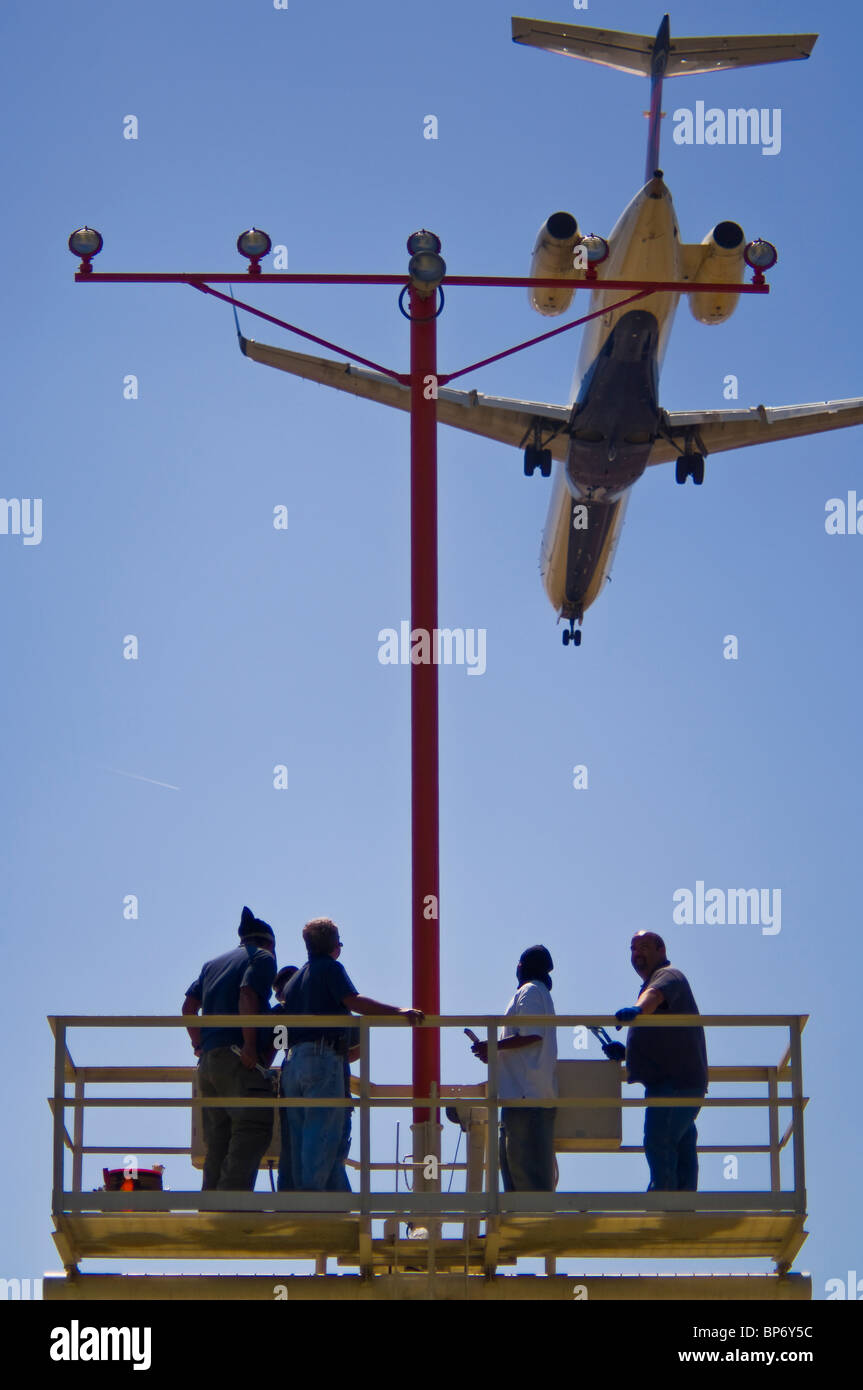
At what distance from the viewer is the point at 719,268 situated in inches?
1433

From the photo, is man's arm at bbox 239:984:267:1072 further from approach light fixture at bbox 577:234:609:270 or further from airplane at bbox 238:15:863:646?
airplane at bbox 238:15:863:646

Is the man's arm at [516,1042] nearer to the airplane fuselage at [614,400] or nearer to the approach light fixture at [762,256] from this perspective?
the approach light fixture at [762,256]

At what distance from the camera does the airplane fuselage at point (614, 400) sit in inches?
1330

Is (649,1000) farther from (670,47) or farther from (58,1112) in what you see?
(670,47)

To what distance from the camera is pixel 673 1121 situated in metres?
12.0

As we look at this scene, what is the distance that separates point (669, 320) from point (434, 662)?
24.3m

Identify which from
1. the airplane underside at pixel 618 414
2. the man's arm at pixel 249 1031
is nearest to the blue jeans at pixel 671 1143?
the man's arm at pixel 249 1031

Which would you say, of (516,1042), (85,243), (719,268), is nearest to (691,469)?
(719,268)

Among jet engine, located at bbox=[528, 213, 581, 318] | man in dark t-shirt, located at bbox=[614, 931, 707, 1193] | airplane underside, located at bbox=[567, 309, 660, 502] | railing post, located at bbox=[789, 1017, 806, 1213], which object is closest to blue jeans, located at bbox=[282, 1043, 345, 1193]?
man in dark t-shirt, located at bbox=[614, 931, 707, 1193]

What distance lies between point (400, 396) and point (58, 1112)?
3432 centimetres

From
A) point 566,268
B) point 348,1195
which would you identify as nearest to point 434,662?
point 348,1195

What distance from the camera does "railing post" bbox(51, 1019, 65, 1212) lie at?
11172 millimetres

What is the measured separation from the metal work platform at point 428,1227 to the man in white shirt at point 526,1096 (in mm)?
177

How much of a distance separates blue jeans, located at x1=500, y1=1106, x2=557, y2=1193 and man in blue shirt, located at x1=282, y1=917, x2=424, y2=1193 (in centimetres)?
86
